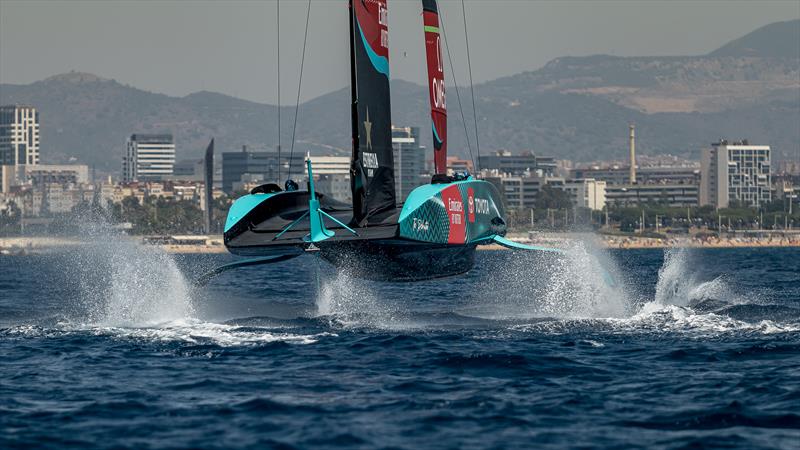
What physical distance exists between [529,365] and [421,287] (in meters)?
20.9

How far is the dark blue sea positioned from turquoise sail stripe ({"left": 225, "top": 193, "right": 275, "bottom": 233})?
1848mm

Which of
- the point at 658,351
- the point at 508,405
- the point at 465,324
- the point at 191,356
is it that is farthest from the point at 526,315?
the point at 508,405

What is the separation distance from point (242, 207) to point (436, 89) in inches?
264

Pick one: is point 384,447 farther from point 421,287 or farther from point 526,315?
point 421,287

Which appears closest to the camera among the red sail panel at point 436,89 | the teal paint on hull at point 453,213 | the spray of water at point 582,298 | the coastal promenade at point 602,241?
the teal paint on hull at point 453,213

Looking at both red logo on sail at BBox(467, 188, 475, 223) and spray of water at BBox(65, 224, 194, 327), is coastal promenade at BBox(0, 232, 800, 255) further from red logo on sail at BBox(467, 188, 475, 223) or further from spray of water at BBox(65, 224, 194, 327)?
red logo on sail at BBox(467, 188, 475, 223)

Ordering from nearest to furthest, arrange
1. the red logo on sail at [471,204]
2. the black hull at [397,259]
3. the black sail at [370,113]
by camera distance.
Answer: the black hull at [397,259], the black sail at [370,113], the red logo on sail at [471,204]

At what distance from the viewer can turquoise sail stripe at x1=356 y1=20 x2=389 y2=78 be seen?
23034 mm

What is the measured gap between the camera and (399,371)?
18266mm

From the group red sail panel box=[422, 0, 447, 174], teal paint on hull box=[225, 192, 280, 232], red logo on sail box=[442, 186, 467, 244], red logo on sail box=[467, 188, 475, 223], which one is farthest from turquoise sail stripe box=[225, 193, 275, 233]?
red sail panel box=[422, 0, 447, 174]

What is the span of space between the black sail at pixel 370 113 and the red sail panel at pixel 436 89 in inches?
181

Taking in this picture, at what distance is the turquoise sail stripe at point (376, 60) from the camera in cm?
2303

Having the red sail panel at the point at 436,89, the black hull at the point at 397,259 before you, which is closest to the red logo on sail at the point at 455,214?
the black hull at the point at 397,259

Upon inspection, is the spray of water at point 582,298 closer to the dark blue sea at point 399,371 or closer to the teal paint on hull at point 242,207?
the dark blue sea at point 399,371
